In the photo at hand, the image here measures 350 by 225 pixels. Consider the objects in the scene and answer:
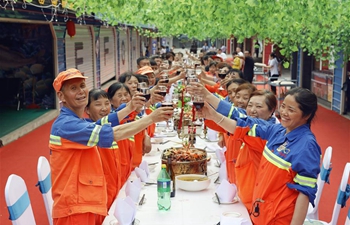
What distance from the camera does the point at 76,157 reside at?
319 cm

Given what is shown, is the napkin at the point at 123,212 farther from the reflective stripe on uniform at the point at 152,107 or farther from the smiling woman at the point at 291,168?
the reflective stripe on uniform at the point at 152,107

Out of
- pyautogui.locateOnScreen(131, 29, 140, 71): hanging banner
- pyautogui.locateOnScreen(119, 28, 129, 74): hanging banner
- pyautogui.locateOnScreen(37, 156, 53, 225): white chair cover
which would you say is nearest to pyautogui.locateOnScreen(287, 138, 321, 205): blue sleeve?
pyautogui.locateOnScreen(37, 156, 53, 225): white chair cover

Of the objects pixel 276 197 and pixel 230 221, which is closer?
pixel 230 221

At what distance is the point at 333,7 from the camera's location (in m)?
5.60

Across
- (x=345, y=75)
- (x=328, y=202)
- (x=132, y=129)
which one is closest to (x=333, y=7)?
(x=328, y=202)

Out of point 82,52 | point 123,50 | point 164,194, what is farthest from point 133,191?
point 123,50

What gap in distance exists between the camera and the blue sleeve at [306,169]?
Answer: 294 cm

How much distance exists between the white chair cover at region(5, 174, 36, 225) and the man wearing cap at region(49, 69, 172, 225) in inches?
10.6

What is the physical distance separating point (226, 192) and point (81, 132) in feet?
4.07

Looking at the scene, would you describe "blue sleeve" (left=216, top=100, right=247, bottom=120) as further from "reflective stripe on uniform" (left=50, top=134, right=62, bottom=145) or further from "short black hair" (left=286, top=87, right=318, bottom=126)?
"reflective stripe on uniform" (left=50, top=134, right=62, bottom=145)

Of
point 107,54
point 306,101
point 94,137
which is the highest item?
point 306,101

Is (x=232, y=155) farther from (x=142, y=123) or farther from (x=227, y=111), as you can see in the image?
(x=142, y=123)

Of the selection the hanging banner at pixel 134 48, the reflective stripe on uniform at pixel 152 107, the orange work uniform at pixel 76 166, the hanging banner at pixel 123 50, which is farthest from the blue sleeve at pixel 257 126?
the hanging banner at pixel 134 48

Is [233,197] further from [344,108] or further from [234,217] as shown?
[344,108]
